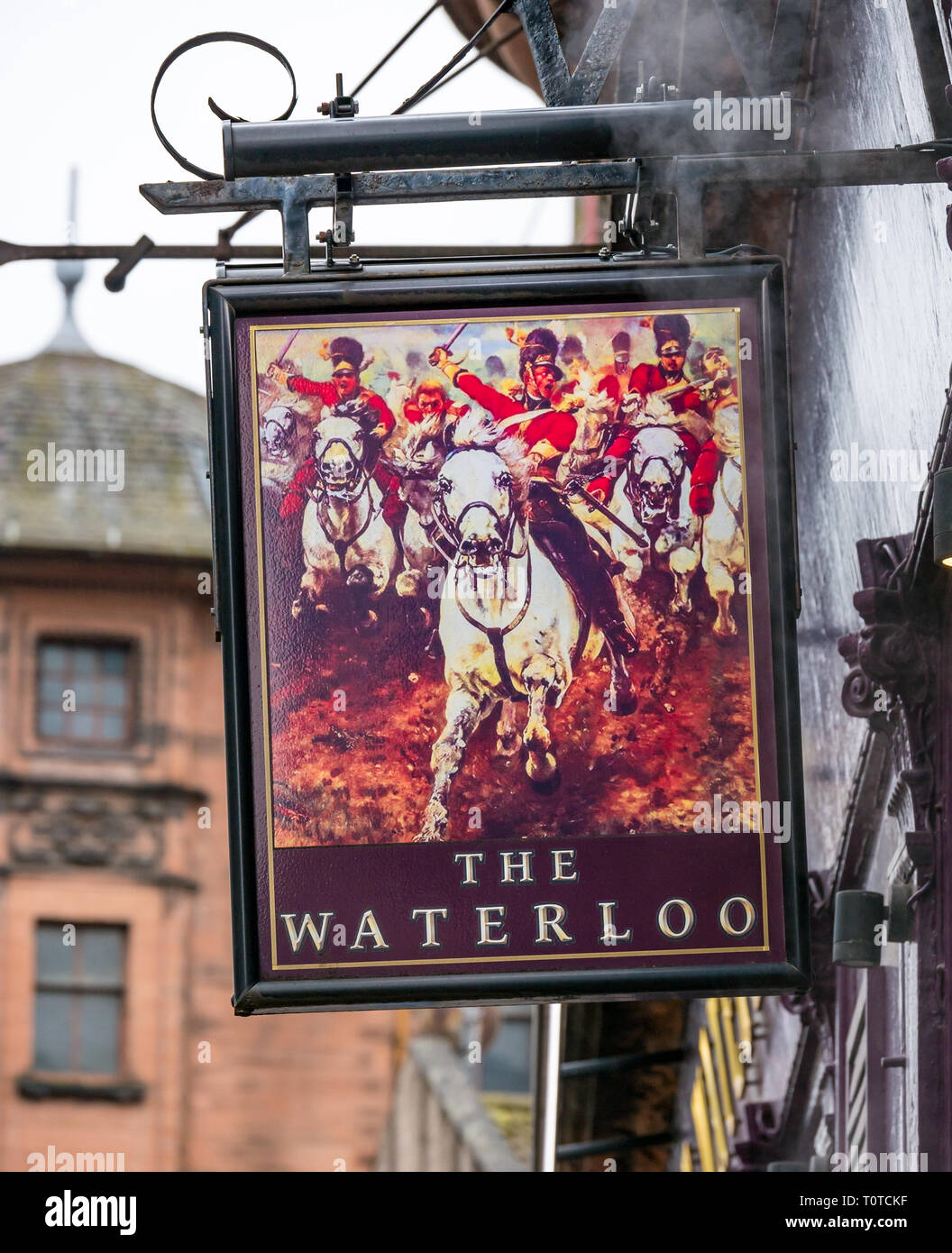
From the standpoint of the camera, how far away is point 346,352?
Result: 233 inches

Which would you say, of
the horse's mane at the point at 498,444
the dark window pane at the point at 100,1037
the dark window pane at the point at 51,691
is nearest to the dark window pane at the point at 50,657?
the dark window pane at the point at 51,691

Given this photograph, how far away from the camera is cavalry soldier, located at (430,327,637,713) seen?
5.80 m

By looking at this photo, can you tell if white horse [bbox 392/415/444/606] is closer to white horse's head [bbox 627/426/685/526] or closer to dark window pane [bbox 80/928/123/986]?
white horse's head [bbox 627/426/685/526]

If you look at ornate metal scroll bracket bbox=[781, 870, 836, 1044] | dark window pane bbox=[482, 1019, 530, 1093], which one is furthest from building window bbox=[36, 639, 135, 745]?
ornate metal scroll bracket bbox=[781, 870, 836, 1044]

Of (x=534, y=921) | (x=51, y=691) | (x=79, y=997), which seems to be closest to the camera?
(x=534, y=921)

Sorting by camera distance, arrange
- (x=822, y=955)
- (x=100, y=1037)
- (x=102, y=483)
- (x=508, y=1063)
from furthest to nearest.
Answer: (x=508, y=1063) → (x=102, y=483) → (x=100, y=1037) → (x=822, y=955)

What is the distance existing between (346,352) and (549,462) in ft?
1.97

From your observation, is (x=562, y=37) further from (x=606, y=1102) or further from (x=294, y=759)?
(x=606, y=1102)

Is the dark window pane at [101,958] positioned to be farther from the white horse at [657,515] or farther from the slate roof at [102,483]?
the white horse at [657,515]

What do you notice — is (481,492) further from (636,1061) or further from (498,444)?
(636,1061)

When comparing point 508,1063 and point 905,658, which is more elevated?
point 905,658

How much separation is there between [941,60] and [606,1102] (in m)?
7.56

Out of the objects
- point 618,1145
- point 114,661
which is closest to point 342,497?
point 618,1145
